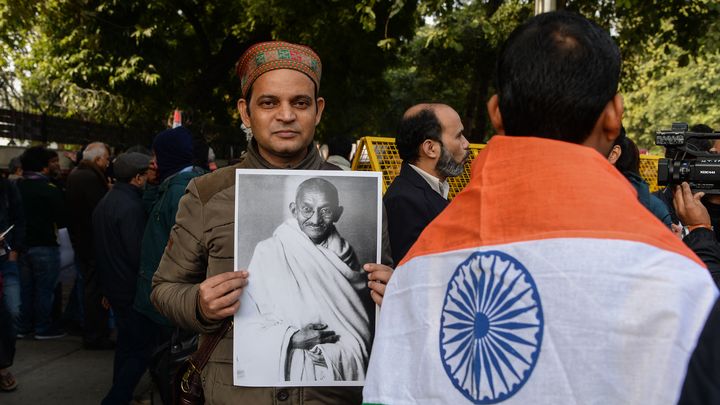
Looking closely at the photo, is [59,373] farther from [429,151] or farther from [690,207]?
[690,207]

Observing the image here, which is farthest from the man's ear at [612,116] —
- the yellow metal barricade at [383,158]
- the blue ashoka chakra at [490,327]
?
Answer: the yellow metal barricade at [383,158]

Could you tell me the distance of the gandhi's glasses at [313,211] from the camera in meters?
1.96

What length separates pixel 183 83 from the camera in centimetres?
1812

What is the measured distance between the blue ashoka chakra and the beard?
211 cm

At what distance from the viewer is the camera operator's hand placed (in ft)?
8.43

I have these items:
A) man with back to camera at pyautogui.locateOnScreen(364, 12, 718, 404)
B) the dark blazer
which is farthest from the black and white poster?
the dark blazer

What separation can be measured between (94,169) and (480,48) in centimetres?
1248

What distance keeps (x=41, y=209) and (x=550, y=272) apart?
287 inches

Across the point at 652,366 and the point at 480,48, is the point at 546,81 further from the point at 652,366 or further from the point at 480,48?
the point at 480,48

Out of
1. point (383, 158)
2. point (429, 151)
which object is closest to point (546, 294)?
point (429, 151)

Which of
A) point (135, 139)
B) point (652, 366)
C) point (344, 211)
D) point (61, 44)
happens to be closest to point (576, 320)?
point (652, 366)

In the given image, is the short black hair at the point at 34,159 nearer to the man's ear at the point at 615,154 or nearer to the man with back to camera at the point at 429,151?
the man with back to camera at the point at 429,151

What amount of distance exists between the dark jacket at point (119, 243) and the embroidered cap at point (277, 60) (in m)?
3.74

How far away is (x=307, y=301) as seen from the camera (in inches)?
76.6
